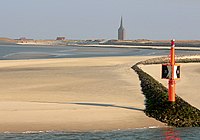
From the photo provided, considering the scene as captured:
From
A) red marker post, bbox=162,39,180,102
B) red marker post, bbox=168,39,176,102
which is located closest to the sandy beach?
red marker post, bbox=168,39,176,102

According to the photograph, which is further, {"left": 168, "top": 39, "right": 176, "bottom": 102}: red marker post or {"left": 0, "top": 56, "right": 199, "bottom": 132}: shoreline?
{"left": 168, "top": 39, "right": 176, "bottom": 102}: red marker post

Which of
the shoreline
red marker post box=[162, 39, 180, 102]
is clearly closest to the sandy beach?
Answer: the shoreline

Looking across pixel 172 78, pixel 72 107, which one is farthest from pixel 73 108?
pixel 172 78

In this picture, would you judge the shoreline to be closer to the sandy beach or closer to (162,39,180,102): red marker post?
the sandy beach

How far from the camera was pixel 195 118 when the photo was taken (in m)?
12.6

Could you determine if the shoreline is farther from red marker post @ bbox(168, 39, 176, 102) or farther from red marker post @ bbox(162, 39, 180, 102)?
red marker post @ bbox(162, 39, 180, 102)

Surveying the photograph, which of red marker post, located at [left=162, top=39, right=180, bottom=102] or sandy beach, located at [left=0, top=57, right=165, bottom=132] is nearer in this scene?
sandy beach, located at [left=0, top=57, right=165, bottom=132]

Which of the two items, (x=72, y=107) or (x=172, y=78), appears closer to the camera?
(x=172, y=78)

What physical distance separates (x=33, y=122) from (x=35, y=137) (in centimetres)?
160

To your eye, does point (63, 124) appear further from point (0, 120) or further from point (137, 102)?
point (137, 102)

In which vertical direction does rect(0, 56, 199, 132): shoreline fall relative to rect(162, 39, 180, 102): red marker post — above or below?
below

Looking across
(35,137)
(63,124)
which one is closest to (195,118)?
(63,124)

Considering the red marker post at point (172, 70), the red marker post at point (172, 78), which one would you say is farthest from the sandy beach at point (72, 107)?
the red marker post at point (172, 70)

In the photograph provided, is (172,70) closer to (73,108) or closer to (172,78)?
(172,78)
